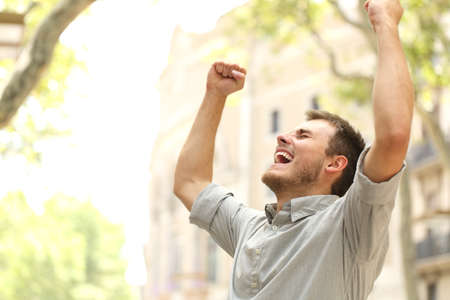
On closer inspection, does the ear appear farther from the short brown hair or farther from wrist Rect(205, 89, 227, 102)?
A: wrist Rect(205, 89, 227, 102)

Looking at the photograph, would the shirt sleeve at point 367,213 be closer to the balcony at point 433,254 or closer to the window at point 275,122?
the balcony at point 433,254

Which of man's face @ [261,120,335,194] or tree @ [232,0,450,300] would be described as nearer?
man's face @ [261,120,335,194]

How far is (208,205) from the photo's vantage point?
330 cm

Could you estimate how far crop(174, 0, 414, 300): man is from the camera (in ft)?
8.25

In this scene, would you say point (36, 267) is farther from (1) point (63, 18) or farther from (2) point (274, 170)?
(2) point (274, 170)

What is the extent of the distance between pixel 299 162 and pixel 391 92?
50 cm

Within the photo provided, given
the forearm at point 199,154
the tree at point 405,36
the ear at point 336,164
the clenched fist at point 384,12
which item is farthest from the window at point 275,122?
the clenched fist at point 384,12

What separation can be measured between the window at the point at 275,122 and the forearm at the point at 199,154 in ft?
90.4

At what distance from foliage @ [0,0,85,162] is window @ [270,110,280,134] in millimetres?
17254

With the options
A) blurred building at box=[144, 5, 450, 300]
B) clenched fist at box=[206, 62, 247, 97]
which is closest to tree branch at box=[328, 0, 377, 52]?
blurred building at box=[144, 5, 450, 300]

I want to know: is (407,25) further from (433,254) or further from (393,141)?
(393,141)

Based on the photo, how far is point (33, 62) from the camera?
22.8 feet

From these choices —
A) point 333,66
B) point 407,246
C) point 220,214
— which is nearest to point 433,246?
point 333,66

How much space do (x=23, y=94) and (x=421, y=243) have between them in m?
19.1
